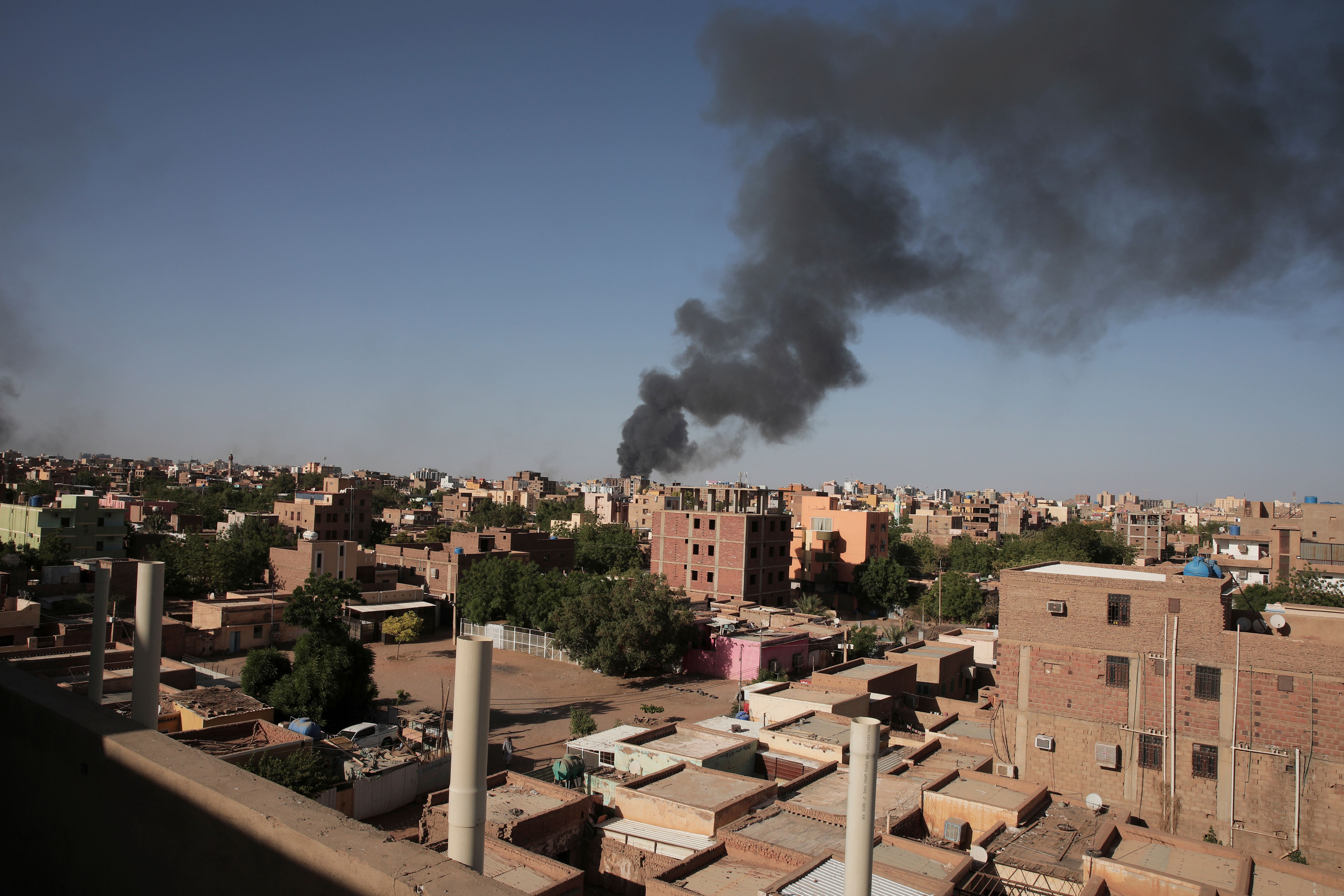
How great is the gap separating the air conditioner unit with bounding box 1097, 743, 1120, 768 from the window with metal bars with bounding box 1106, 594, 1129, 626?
1.97 meters

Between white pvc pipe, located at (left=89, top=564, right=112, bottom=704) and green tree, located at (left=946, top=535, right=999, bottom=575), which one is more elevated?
white pvc pipe, located at (left=89, top=564, right=112, bottom=704)

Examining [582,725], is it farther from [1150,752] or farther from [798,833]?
[1150,752]

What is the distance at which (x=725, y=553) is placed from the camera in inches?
1384

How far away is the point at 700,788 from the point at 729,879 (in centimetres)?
247

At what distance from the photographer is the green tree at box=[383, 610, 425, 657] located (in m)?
28.2

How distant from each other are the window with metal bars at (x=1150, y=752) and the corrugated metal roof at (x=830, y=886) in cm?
724

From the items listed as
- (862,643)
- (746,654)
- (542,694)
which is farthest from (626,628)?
(862,643)

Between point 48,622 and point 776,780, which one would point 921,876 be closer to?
point 776,780

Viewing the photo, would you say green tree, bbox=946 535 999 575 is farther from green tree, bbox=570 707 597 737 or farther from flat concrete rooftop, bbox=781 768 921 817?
flat concrete rooftop, bbox=781 768 921 817

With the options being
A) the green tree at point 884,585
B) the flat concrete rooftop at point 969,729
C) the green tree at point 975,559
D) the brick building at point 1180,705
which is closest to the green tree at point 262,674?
the flat concrete rooftop at point 969,729

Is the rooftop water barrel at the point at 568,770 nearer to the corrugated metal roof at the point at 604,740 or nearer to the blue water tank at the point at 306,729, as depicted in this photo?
the corrugated metal roof at the point at 604,740

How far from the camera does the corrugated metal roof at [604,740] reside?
1386cm

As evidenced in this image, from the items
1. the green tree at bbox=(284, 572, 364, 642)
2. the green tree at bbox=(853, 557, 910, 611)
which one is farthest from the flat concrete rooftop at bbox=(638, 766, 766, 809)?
the green tree at bbox=(853, 557, 910, 611)

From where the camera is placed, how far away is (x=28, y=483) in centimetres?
6256
